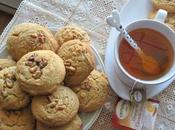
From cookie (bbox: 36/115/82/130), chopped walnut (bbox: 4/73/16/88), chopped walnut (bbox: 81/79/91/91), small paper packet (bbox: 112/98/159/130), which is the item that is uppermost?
chopped walnut (bbox: 81/79/91/91)

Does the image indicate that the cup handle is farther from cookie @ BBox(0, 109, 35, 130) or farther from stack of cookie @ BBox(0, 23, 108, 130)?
cookie @ BBox(0, 109, 35, 130)

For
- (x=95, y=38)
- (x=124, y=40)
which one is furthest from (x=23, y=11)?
(x=124, y=40)

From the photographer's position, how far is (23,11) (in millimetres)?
1024

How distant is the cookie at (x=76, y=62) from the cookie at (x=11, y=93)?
10cm

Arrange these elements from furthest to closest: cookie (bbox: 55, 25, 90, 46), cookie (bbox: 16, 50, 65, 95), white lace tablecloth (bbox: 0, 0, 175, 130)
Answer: white lace tablecloth (bbox: 0, 0, 175, 130) < cookie (bbox: 55, 25, 90, 46) < cookie (bbox: 16, 50, 65, 95)

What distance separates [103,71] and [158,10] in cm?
22

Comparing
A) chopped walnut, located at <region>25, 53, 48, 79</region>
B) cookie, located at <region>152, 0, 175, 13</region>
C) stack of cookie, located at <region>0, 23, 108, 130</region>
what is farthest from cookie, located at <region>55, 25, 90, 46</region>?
cookie, located at <region>152, 0, 175, 13</region>

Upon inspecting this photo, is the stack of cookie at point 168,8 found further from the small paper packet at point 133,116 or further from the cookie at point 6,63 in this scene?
the cookie at point 6,63

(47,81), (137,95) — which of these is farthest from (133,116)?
(47,81)

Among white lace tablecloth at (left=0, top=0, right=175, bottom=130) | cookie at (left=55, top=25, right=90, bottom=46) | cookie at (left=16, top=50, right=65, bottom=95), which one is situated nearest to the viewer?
cookie at (left=16, top=50, right=65, bottom=95)

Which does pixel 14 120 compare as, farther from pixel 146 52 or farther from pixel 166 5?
pixel 166 5

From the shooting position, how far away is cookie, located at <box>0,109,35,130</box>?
793 mm

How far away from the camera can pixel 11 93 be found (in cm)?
77

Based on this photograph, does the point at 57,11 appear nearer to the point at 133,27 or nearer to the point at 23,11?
the point at 23,11
